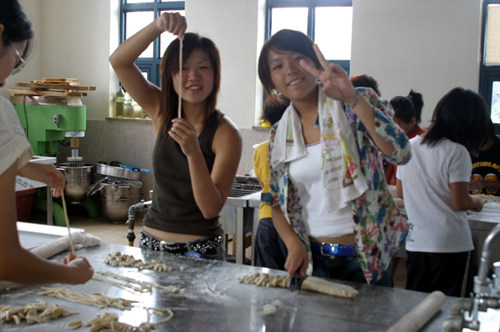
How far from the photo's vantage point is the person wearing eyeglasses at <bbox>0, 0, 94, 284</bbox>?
3.10ft

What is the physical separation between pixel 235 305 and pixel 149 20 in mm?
5660

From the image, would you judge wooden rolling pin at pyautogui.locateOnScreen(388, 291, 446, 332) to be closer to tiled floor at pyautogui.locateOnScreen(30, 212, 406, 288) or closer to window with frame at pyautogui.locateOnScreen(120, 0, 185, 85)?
tiled floor at pyautogui.locateOnScreen(30, 212, 406, 288)

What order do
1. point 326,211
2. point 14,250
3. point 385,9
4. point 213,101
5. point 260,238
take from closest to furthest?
point 14,250, point 326,211, point 213,101, point 260,238, point 385,9

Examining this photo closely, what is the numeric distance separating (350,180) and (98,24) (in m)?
5.69

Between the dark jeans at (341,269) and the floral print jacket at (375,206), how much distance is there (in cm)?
4

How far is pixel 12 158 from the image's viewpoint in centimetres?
95

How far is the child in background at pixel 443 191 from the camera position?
7.84 feet

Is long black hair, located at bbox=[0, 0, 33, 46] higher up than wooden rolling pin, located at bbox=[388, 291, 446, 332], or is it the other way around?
long black hair, located at bbox=[0, 0, 33, 46]

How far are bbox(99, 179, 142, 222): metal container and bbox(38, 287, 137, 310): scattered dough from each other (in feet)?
14.3

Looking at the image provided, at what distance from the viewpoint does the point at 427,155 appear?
2426 millimetres

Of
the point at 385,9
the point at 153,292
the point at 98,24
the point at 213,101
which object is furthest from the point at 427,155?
the point at 98,24

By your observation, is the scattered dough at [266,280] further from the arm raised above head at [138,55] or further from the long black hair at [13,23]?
the long black hair at [13,23]

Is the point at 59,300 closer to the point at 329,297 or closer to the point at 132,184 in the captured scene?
the point at 329,297

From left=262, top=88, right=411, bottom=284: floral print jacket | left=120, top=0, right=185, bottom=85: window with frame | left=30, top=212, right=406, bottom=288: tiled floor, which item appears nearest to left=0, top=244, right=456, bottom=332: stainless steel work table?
left=262, top=88, right=411, bottom=284: floral print jacket
